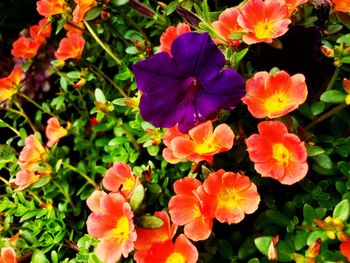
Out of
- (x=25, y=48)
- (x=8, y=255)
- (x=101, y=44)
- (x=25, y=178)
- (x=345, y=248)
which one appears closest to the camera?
(x=345, y=248)

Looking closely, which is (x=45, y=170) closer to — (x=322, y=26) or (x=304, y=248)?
(x=304, y=248)

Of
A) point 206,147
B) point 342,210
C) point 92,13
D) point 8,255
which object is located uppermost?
point 92,13

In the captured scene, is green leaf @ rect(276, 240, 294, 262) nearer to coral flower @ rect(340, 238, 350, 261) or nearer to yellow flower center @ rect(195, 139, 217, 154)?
coral flower @ rect(340, 238, 350, 261)

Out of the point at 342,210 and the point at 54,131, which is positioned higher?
the point at 342,210

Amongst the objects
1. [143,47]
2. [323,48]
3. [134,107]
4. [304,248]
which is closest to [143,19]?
[143,47]

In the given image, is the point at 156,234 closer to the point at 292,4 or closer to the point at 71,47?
the point at 292,4

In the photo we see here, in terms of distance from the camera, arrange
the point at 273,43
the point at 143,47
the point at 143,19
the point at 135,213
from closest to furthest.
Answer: the point at 135,213 < the point at 273,43 < the point at 143,47 < the point at 143,19

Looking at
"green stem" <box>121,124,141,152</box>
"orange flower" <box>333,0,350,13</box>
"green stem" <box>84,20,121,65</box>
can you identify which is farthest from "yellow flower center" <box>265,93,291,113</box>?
"green stem" <box>84,20,121,65</box>

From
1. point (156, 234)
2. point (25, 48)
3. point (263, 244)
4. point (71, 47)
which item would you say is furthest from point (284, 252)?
point (25, 48)
